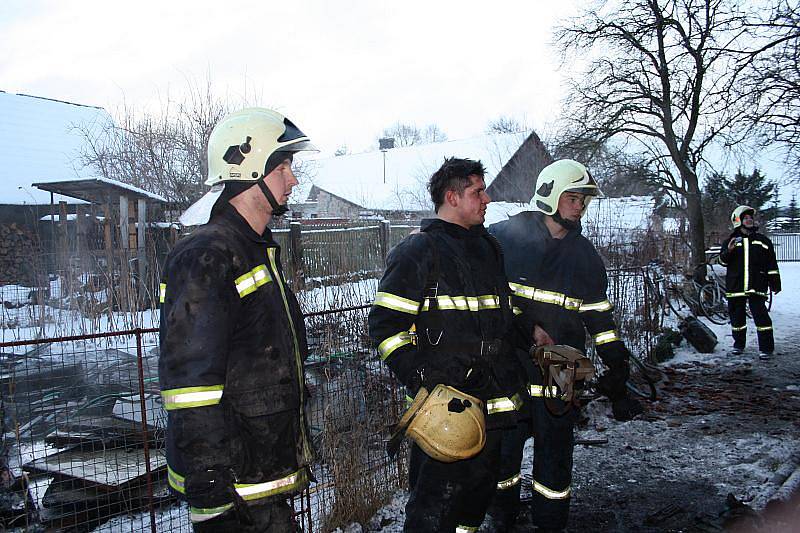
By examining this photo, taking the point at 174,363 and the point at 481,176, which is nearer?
the point at 174,363

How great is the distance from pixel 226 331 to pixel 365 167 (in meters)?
36.8

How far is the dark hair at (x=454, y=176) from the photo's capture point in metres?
3.18

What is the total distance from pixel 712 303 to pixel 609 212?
290 centimetres

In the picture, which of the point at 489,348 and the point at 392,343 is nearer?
the point at 392,343

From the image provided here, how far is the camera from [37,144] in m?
20.2

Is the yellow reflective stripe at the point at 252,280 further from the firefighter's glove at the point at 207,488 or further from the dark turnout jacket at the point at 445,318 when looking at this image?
the dark turnout jacket at the point at 445,318

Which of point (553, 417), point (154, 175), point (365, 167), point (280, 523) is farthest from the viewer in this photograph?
point (365, 167)

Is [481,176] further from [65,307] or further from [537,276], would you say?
[65,307]

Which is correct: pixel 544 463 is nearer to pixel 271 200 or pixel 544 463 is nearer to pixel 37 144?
pixel 271 200

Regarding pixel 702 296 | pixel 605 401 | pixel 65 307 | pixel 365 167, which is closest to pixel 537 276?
pixel 605 401

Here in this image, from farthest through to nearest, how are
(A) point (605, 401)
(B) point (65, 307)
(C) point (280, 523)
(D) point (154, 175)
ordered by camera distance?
(D) point (154, 175) → (B) point (65, 307) → (A) point (605, 401) → (C) point (280, 523)

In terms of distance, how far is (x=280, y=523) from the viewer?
219 cm

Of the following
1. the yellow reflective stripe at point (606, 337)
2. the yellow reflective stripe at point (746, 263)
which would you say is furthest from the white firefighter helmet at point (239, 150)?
the yellow reflective stripe at point (746, 263)

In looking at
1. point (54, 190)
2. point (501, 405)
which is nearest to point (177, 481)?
point (501, 405)
